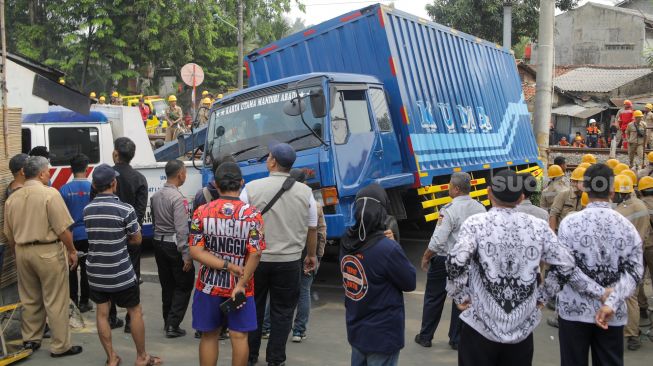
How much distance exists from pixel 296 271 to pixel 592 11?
132ft

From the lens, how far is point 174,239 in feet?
19.2

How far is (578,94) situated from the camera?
3088 cm

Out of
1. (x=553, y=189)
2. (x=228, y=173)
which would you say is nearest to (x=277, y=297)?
(x=228, y=173)

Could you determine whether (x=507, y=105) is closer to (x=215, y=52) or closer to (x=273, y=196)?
(x=273, y=196)

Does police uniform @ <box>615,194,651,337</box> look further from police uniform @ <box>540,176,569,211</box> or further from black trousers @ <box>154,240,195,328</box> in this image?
black trousers @ <box>154,240,195,328</box>

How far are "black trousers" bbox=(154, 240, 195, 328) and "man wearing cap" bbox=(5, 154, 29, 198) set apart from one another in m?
1.28

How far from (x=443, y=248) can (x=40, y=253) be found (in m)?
3.39

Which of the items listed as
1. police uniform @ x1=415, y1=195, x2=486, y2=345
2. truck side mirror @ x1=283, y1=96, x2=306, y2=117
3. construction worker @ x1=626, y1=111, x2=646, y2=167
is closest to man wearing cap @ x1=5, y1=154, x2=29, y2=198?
truck side mirror @ x1=283, y1=96, x2=306, y2=117

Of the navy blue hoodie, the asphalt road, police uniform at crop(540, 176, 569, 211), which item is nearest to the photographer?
the navy blue hoodie

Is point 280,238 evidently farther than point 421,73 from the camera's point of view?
No

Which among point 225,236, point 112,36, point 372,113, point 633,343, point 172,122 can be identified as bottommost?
point 633,343

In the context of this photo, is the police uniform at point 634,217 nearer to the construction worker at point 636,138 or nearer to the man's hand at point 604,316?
the man's hand at point 604,316

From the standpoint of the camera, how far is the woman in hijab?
3.68 meters

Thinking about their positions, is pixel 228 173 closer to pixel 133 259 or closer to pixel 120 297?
pixel 120 297
